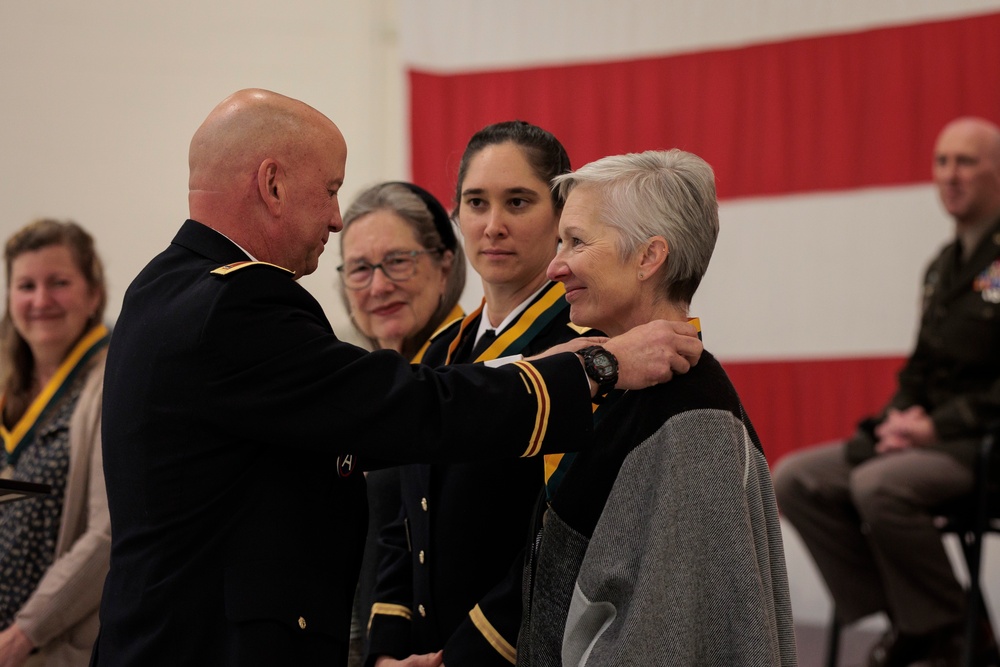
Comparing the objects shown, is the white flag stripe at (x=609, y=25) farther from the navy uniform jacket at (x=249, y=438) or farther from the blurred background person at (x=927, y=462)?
the navy uniform jacket at (x=249, y=438)

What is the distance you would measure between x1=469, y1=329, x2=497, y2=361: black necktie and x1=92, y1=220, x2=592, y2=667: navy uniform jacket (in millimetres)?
397

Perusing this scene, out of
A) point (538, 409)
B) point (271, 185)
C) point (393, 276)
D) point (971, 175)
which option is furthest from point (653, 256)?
point (971, 175)

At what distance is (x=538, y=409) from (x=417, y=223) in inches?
37.2

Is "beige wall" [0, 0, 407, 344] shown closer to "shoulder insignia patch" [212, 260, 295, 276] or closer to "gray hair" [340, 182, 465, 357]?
"gray hair" [340, 182, 465, 357]

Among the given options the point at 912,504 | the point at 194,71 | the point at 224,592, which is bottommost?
the point at 912,504

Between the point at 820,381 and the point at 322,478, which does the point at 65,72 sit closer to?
the point at 820,381

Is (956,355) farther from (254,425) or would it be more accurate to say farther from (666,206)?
(254,425)

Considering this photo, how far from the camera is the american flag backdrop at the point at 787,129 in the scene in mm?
4695

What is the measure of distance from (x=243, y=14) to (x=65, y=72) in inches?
32.2

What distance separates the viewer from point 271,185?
176 centimetres

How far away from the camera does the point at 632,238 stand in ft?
5.69

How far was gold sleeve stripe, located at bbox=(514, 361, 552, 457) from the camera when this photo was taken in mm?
1681

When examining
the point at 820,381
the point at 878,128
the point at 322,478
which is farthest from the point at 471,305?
the point at 322,478

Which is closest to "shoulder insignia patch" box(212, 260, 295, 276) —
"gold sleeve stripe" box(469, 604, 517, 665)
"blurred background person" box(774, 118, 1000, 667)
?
"gold sleeve stripe" box(469, 604, 517, 665)
